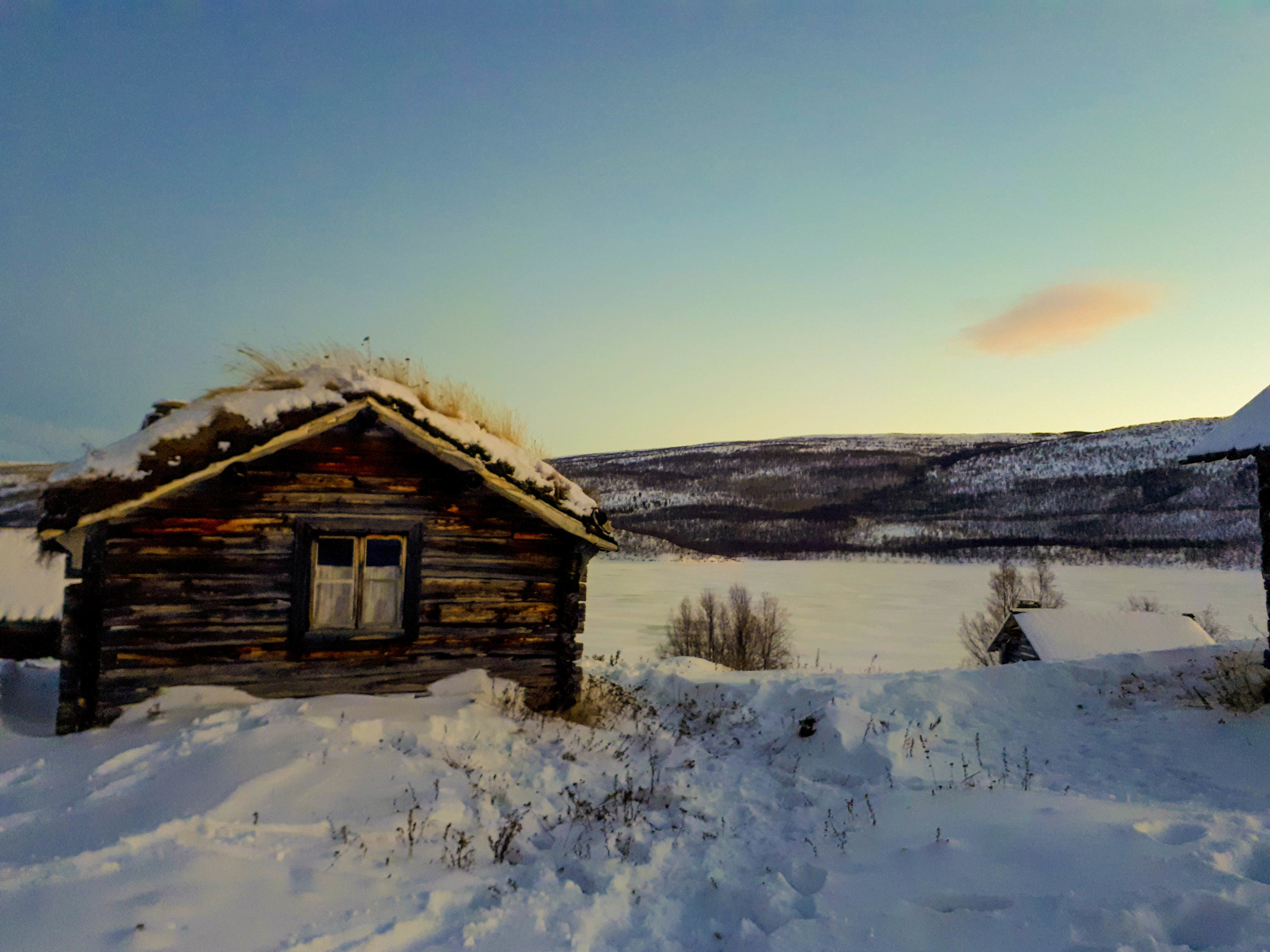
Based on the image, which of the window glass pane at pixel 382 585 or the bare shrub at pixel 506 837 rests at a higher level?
the window glass pane at pixel 382 585

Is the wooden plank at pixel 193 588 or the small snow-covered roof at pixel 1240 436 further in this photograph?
the small snow-covered roof at pixel 1240 436

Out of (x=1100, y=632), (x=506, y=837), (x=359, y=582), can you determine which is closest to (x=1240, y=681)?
(x=506, y=837)

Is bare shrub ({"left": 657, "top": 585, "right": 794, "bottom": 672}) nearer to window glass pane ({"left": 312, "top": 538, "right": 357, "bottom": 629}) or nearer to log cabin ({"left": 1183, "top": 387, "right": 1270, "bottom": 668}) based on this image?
log cabin ({"left": 1183, "top": 387, "right": 1270, "bottom": 668})

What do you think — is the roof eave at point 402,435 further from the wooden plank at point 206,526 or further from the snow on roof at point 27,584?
the snow on roof at point 27,584

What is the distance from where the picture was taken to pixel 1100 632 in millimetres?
20109

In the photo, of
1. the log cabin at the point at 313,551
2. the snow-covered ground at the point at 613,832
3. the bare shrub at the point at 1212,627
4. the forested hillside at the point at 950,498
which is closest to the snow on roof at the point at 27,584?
the log cabin at the point at 313,551

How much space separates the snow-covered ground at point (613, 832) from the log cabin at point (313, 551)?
1.79 ft

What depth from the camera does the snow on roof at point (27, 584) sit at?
14688 mm

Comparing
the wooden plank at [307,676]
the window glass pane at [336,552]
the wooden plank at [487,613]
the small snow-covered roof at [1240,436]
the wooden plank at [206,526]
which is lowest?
the wooden plank at [307,676]

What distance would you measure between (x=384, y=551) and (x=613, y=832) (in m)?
4.73

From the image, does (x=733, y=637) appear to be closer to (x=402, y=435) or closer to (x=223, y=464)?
(x=402, y=435)

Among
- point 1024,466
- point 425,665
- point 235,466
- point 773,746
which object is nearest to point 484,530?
point 425,665

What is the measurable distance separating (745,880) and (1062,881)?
71.7 inches

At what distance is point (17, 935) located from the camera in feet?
11.0
